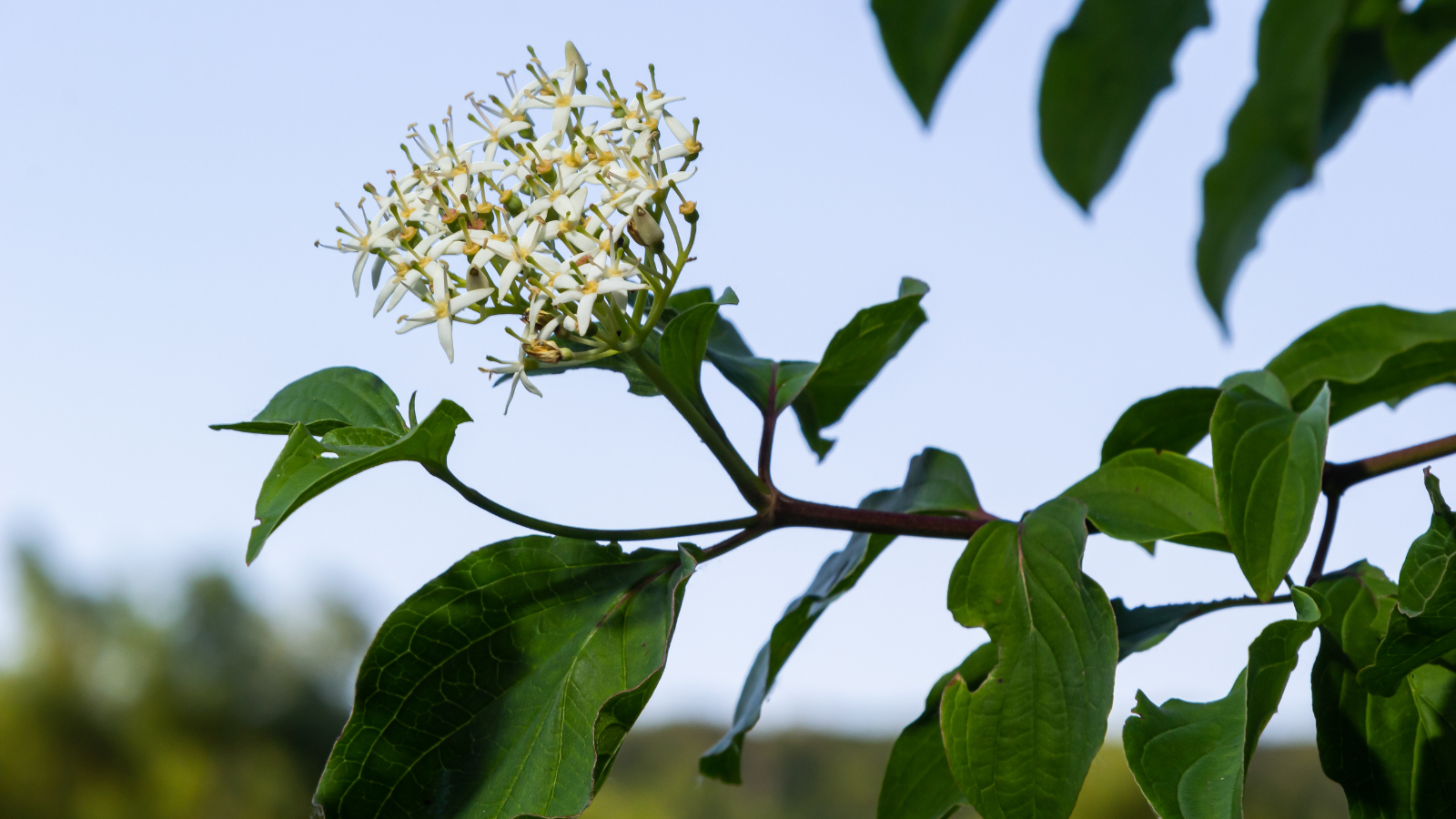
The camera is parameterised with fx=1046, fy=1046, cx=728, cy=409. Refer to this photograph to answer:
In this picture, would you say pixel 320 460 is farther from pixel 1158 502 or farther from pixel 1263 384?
pixel 1263 384

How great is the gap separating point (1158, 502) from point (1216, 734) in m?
0.14

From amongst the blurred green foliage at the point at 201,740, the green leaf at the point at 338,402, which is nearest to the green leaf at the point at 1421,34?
the green leaf at the point at 338,402

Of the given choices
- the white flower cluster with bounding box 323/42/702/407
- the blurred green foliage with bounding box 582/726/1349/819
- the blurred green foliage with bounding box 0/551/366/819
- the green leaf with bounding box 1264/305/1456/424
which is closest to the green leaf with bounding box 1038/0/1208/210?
the white flower cluster with bounding box 323/42/702/407

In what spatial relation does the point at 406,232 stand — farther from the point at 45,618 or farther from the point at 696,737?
the point at 45,618

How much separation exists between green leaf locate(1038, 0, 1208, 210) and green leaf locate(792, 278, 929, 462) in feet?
1.40

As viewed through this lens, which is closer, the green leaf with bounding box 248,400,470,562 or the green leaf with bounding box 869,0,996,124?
the green leaf with bounding box 869,0,996,124

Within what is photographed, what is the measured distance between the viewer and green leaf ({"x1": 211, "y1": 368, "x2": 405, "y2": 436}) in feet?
2.07

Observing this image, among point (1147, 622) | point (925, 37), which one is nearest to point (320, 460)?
point (925, 37)

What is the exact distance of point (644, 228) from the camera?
1.84 ft

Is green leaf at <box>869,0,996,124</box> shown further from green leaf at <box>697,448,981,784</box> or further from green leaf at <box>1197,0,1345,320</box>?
green leaf at <box>697,448,981,784</box>

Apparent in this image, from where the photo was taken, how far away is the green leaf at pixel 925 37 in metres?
0.21

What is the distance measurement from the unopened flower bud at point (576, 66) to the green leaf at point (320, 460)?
22cm

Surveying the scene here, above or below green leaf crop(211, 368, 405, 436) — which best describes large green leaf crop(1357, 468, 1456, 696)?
below

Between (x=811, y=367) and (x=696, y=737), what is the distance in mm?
6061
